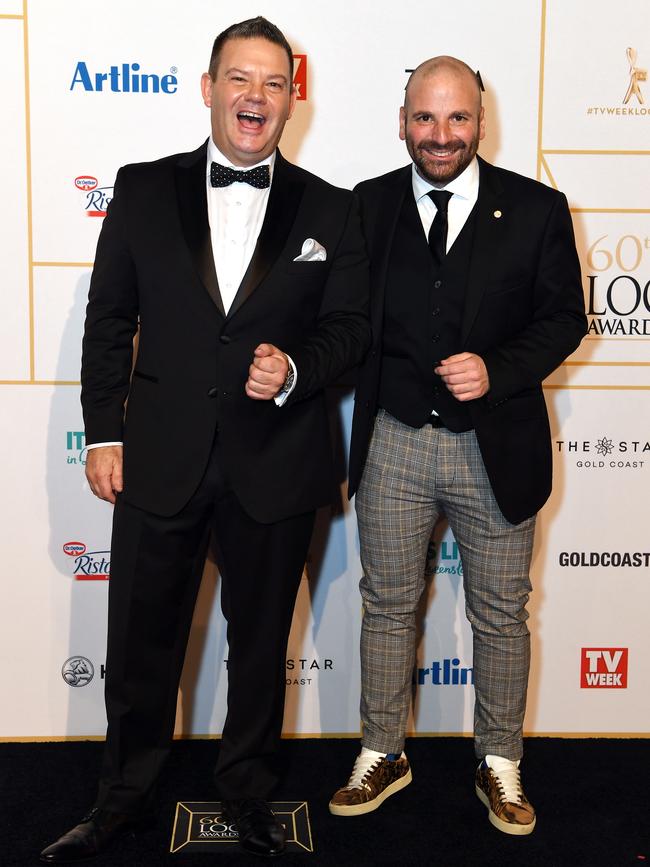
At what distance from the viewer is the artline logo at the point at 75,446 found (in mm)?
3158

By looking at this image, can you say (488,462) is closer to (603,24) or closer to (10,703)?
(603,24)

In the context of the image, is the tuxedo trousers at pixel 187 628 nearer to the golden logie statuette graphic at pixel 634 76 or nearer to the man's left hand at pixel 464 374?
the man's left hand at pixel 464 374

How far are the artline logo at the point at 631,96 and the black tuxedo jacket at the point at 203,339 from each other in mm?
1066

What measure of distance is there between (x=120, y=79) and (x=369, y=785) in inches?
83.5

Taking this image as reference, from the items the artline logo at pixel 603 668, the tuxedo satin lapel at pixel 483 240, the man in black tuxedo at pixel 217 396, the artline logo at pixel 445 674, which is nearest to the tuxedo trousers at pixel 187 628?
the man in black tuxedo at pixel 217 396

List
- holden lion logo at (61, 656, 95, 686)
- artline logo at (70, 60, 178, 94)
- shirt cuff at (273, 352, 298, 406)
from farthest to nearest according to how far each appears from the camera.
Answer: holden lion logo at (61, 656, 95, 686) < artline logo at (70, 60, 178, 94) < shirt cuff at (273, 352, 298, 406)

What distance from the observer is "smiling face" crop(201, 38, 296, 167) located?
2457 mm

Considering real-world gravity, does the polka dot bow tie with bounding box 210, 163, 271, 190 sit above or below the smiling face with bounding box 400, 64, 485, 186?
below

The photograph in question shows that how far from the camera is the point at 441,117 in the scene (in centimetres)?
255

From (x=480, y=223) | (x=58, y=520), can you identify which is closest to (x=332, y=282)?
(x=480, y=223)

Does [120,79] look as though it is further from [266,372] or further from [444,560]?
[444,560]

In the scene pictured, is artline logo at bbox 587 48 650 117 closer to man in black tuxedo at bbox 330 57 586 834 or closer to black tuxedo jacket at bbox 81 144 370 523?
man in black tuxedo at bbox 330 57 586 834

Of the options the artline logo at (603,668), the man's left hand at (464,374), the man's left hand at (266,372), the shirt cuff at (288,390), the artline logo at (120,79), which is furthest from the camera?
the artline logo at (603,668)

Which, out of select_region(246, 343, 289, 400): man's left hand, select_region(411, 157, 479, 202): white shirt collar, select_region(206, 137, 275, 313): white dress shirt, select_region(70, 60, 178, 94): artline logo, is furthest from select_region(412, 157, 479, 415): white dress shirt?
select_region(70, 60, 178, 94): artline logo
